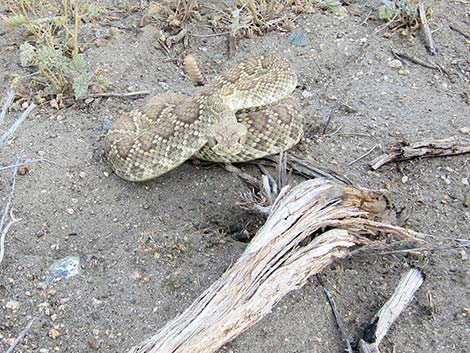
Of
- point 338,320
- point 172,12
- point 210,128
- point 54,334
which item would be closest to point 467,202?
point 338,320

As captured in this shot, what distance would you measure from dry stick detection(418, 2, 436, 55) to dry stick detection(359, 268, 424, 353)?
2390 mm

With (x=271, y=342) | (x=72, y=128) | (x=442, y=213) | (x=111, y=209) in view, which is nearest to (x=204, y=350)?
(x=271, y=342)

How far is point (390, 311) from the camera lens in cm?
320

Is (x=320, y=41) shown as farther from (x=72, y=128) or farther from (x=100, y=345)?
(x=100, y=345)

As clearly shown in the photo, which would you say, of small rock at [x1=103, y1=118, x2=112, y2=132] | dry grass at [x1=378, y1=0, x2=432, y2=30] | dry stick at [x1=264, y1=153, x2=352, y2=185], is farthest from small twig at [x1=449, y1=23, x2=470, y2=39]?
small rock at [x1=103, y1=118, x2=112, y2=132]

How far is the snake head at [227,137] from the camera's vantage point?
12.1 feet

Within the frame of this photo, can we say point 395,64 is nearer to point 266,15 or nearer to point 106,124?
point 266,15

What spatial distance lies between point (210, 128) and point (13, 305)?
1.48 metres

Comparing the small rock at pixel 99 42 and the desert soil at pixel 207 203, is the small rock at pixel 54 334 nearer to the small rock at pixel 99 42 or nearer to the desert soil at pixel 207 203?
the desert soil at pixel 207 203

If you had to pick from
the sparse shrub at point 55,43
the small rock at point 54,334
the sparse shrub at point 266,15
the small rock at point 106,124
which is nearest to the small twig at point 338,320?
the small rock at point 54,334

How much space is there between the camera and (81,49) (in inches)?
193

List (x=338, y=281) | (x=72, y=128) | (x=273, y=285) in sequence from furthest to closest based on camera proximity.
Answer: (x=72, y=128) → (x=338, y=281) → (x=273, y=285)

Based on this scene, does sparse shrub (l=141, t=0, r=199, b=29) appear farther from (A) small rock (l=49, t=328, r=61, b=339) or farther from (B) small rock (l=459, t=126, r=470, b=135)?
(A) small rock (l=49, t=328, r=61, b=339)

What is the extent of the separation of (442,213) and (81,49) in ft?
9.49
